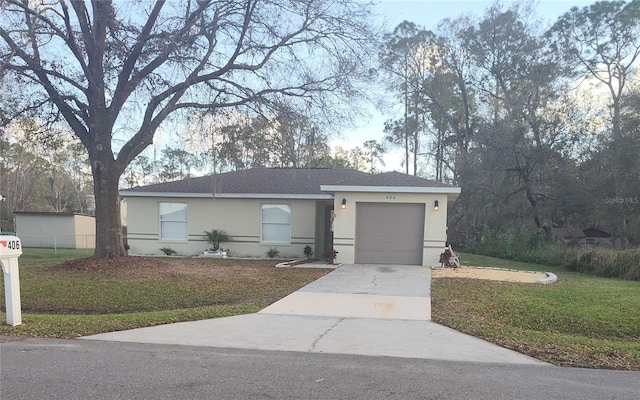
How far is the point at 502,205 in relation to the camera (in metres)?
27.3

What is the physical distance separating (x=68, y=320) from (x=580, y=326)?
343 inches

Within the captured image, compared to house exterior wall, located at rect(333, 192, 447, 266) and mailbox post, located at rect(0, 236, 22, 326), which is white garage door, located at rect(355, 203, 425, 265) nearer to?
house exterior wall, located at rect(333, 192, 447, 266)

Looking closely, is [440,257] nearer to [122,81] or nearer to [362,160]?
[122,81]

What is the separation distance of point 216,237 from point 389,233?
758 centimetres

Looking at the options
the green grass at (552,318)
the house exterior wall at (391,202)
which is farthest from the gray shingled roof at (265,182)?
the green grass at (552,318)

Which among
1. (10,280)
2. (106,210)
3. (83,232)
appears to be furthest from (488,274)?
(83,232)

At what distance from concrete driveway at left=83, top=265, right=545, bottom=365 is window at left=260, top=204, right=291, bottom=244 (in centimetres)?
913

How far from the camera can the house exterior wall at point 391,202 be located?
616 inches

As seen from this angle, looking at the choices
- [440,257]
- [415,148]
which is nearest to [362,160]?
[415,148]

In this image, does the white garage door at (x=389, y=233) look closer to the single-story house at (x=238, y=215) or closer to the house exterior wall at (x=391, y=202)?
the house exterior wall at (x=391, y=202)

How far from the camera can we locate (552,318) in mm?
8250

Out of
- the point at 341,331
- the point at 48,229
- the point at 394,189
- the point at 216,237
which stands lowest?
the point at 48,229

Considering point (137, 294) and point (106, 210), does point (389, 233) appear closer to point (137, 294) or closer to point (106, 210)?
point (137, 294)

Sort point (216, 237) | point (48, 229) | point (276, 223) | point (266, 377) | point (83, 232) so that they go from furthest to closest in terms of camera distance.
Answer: point (83, 232) < point (48, 229) < point (276, 223) < point (216, 237) < point (266, 377)
